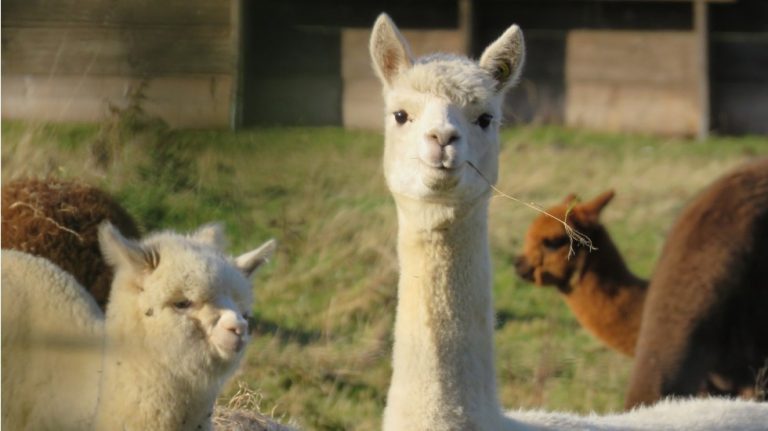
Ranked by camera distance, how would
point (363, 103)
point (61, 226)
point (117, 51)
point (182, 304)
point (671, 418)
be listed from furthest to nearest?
point (363, 103)
point (117, 51)
point (61, 226)
point (671, 418)
point (182, 304)

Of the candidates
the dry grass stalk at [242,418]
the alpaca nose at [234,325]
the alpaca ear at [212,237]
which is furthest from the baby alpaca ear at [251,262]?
the dry grass stalk at [242,418]

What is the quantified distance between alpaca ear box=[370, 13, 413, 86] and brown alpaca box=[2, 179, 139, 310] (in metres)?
2.06

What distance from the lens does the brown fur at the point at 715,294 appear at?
8148 millimetres

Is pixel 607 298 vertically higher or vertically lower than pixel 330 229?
lower

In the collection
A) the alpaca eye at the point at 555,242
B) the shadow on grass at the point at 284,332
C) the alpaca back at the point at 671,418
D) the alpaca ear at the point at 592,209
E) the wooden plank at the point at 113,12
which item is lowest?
the shadow on grass at the point at 284,332

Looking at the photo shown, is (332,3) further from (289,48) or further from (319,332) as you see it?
(319,332)

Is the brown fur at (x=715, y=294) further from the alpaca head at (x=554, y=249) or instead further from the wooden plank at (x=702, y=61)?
Result: the wooden plank at (x=702, y=61)

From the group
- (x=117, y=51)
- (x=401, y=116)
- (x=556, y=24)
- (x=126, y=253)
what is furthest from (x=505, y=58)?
(x=556, y=24)

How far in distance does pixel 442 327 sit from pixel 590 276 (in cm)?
455

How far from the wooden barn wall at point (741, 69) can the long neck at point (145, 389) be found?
1323cm

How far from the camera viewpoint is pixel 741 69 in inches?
693

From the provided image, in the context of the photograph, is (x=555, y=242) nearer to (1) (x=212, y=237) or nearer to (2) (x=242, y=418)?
(2) (x=242, y=418)

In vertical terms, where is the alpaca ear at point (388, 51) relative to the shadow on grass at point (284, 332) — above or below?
above

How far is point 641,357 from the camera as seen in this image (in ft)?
26.5
